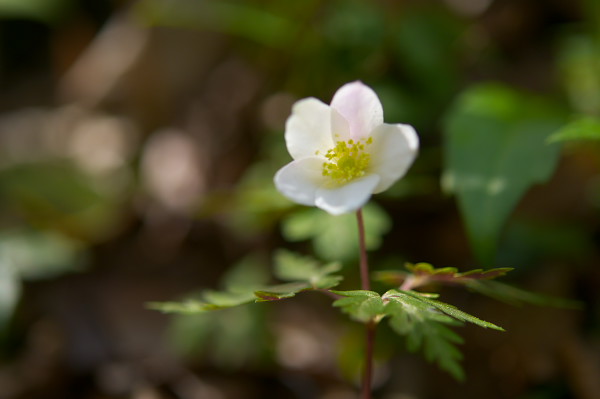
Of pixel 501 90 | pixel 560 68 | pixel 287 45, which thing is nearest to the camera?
pixel 501 90

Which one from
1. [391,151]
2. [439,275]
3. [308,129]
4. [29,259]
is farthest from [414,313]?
[29,259]

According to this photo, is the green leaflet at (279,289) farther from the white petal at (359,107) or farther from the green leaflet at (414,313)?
the white petal at (359,107)

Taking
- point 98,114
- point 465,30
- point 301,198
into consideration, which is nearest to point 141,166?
point 98,114

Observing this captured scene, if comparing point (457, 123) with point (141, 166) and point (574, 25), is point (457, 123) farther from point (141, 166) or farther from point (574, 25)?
point (141, 166)

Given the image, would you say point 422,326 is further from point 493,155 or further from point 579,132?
point 493,155

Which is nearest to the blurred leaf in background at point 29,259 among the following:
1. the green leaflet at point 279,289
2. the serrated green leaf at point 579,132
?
the green leaflet at point 279,289

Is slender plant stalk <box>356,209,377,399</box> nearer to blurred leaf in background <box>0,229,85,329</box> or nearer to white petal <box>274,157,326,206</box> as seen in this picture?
white petal <box>274,157,326,206</box>
